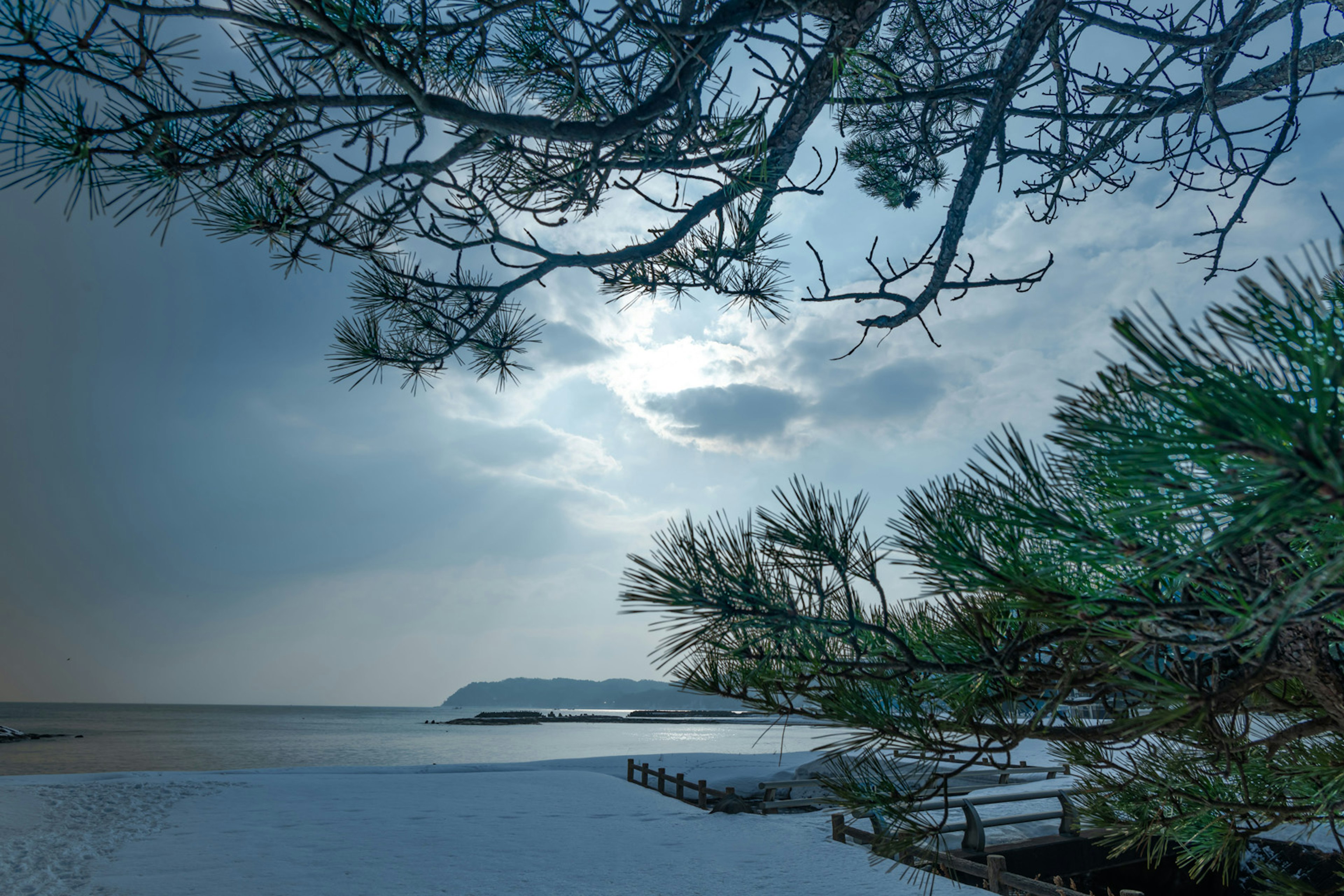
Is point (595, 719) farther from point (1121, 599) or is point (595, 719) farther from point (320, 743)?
point (1121, 599)

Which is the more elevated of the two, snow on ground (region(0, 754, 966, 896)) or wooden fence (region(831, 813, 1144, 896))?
wooden fence (region(831, 813, 1144, 896))

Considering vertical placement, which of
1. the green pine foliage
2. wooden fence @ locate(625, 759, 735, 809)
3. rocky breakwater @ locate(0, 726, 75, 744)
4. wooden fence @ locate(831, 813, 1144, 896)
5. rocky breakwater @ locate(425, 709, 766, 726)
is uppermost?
the green pine foliage

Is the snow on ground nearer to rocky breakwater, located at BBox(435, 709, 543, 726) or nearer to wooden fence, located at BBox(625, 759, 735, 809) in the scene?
wooden fence, located at BBox(625, 759, 735, 809)

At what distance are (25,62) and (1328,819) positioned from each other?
375 centimetres

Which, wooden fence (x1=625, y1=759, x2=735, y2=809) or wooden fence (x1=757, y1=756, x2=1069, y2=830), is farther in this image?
wooden fence (x1=625, y1=759, x2=735, y2=809)

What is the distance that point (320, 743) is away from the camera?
48.1 m

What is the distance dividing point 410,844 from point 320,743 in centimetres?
5031

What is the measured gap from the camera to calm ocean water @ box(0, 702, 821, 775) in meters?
A: 31.3

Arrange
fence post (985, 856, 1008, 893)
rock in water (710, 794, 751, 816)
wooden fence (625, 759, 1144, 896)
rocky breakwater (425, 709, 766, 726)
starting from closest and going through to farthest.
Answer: wooden fence (625, 759, 1144, 896) < fence post (985, 856, 1008, 893) < rock in water (710, 794, 751, 816) < rocky breakwater (425, 709, 766, 726)

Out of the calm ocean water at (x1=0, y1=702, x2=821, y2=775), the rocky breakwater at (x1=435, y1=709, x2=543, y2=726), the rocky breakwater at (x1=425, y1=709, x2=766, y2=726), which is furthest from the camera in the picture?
the rocky breakwater at (x1=425, y1=709, x2=766, y2=726)

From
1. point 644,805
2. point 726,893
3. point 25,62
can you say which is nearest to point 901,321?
point 25,62

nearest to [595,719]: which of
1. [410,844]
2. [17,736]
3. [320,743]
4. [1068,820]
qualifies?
[320,743]

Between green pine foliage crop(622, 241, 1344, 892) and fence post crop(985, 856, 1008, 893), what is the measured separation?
2.81 m

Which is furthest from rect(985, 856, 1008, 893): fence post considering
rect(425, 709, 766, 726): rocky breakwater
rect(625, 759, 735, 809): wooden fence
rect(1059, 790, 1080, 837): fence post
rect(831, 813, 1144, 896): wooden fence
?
rect(425, 709, 766, 726): rocky breakwater
